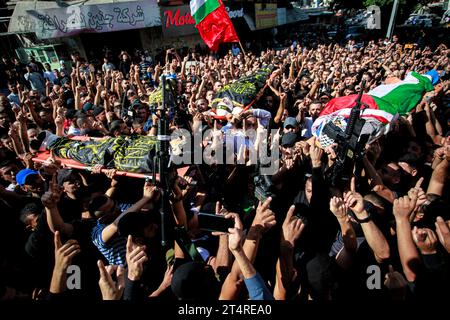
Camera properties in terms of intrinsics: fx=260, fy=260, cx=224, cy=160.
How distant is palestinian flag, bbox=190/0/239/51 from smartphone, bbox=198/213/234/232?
178 inches

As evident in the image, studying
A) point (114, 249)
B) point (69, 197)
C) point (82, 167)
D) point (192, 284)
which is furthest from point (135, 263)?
point (82, 167)

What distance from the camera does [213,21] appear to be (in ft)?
19.2

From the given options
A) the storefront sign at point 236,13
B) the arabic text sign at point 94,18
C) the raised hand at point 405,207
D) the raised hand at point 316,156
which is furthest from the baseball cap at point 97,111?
the storefront sign at point 236,13

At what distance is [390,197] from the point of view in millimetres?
2541

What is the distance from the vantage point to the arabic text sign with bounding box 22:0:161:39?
406 inches

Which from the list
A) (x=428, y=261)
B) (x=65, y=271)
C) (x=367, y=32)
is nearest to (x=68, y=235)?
(x=65, y=271)

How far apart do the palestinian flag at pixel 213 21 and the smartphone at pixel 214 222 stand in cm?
452

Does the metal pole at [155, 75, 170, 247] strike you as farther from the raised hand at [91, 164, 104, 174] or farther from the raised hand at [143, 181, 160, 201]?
the raised hand at [91, 164, 104, 174]

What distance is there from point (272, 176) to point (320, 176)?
1.89 ft

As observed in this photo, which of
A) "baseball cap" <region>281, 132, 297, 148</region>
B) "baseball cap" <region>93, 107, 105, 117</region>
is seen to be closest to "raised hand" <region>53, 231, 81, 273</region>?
"baseball cap" <region>281, 132, 297, 148</region>

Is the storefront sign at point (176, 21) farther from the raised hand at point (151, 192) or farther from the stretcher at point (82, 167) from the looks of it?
the raised hand at point (151, 192)

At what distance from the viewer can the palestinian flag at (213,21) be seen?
568 centimetres

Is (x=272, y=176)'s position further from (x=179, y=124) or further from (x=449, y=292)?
(x=449, y=292)

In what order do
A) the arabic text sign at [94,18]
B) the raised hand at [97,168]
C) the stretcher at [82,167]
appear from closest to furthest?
the stretcher at [82,167], the raised hand at [97,168], the arabic text sign at [94,18]
